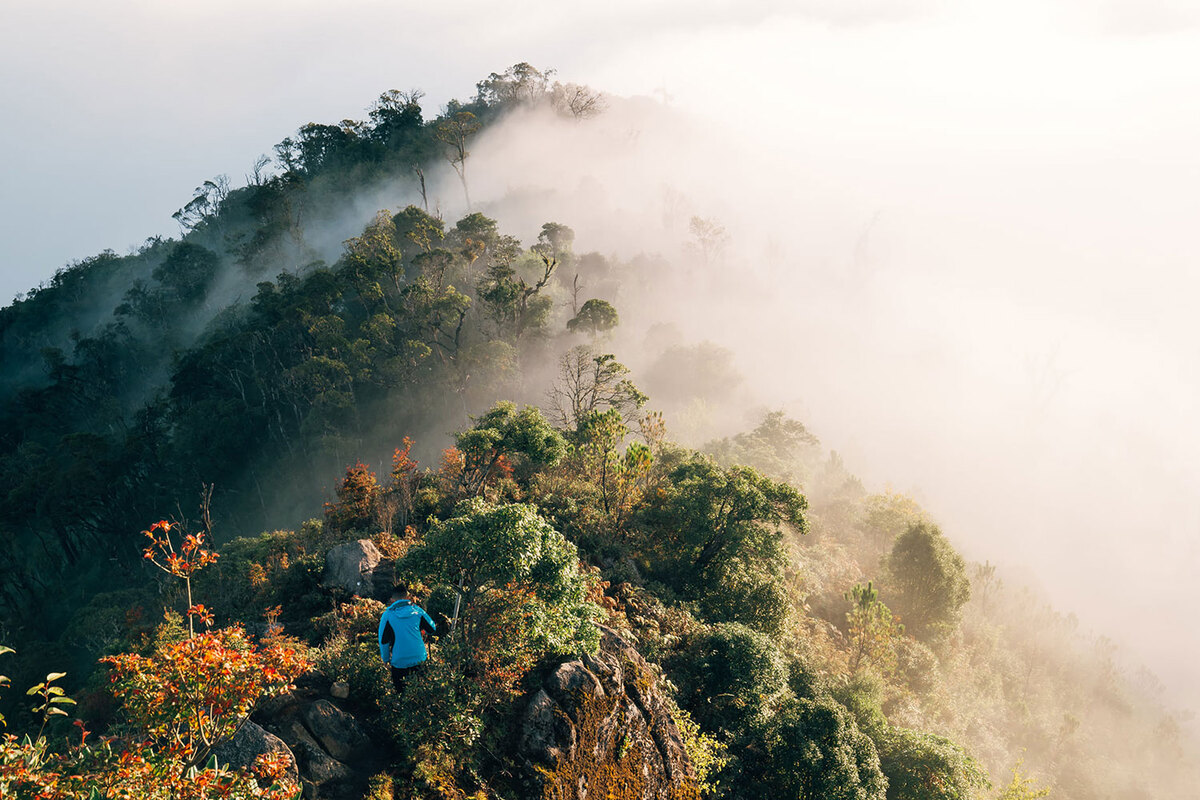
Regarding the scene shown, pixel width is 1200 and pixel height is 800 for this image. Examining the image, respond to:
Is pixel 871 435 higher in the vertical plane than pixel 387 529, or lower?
lower

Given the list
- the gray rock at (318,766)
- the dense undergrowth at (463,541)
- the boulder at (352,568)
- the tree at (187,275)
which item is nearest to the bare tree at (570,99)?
the dense undergrowth at (463,541)

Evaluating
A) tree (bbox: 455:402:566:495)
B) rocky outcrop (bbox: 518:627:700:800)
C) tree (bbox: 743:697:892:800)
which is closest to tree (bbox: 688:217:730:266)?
tree (bbox: 455:402:566:495)


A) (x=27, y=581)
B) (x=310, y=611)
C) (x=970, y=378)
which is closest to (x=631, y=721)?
(x=310, y=611)

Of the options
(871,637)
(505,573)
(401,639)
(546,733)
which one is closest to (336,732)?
(401,639)

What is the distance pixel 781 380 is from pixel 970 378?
64.9 metres

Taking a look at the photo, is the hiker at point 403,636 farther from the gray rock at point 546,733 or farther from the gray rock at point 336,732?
the gray rock at point 546,733

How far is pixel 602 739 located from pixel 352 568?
9.75 meters

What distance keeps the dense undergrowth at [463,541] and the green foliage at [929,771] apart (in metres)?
0.07

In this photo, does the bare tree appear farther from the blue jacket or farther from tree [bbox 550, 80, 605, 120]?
the blue jacket

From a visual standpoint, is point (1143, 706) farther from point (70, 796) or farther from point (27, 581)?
point (27, 581)

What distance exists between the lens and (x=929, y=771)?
1569 centimetres

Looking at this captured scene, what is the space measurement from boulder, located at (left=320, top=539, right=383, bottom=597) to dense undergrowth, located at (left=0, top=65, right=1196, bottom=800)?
757 mm

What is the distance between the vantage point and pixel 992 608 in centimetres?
5803

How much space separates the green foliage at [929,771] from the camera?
15.5m
